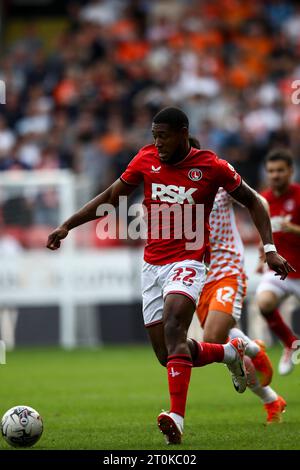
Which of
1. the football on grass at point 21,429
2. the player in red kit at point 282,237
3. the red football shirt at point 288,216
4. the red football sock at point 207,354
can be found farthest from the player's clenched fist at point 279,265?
the red football shirt at point 288,216

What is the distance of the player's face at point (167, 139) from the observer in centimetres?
772

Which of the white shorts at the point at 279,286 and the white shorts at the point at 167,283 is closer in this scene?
the white shorts at the point at 167,283

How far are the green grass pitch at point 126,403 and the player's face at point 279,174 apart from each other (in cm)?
218

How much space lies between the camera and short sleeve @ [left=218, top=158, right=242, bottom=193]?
7.91m

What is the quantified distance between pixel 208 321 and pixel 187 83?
12489 mm

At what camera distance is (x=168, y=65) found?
21.2 m

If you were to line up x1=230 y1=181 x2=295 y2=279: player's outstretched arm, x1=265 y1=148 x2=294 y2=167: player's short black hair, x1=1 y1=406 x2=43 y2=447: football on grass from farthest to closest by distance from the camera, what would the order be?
x1=265 y1=148 x2=294 y2=167: player's short black hair → x1=230 y1=181 x2=295 y2=279: player's outstretched arm → x1=1 y1=406 x2=43 y2=447: football on grass

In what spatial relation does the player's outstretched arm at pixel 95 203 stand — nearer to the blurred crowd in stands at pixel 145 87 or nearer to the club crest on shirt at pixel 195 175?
the club crest on shirt at pixel 195 175

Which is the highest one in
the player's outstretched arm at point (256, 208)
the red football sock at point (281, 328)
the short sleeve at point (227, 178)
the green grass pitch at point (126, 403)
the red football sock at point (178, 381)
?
the short sleeve at point (227, 178)

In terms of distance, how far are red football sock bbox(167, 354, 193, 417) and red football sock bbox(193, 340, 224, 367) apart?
10.1 inches

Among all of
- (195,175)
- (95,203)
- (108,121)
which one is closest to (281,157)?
(195,175)

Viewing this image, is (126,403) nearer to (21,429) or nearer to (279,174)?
(279,174)

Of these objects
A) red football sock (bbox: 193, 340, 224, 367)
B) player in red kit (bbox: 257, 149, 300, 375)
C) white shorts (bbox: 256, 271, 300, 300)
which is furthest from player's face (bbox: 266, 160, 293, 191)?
red football sock (bbox: 193, 340, 224, 367)

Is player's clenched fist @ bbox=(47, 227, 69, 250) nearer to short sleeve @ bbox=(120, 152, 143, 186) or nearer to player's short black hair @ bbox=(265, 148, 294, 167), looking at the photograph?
short sleeve @ bbox=(120, 152, 143, 186)
